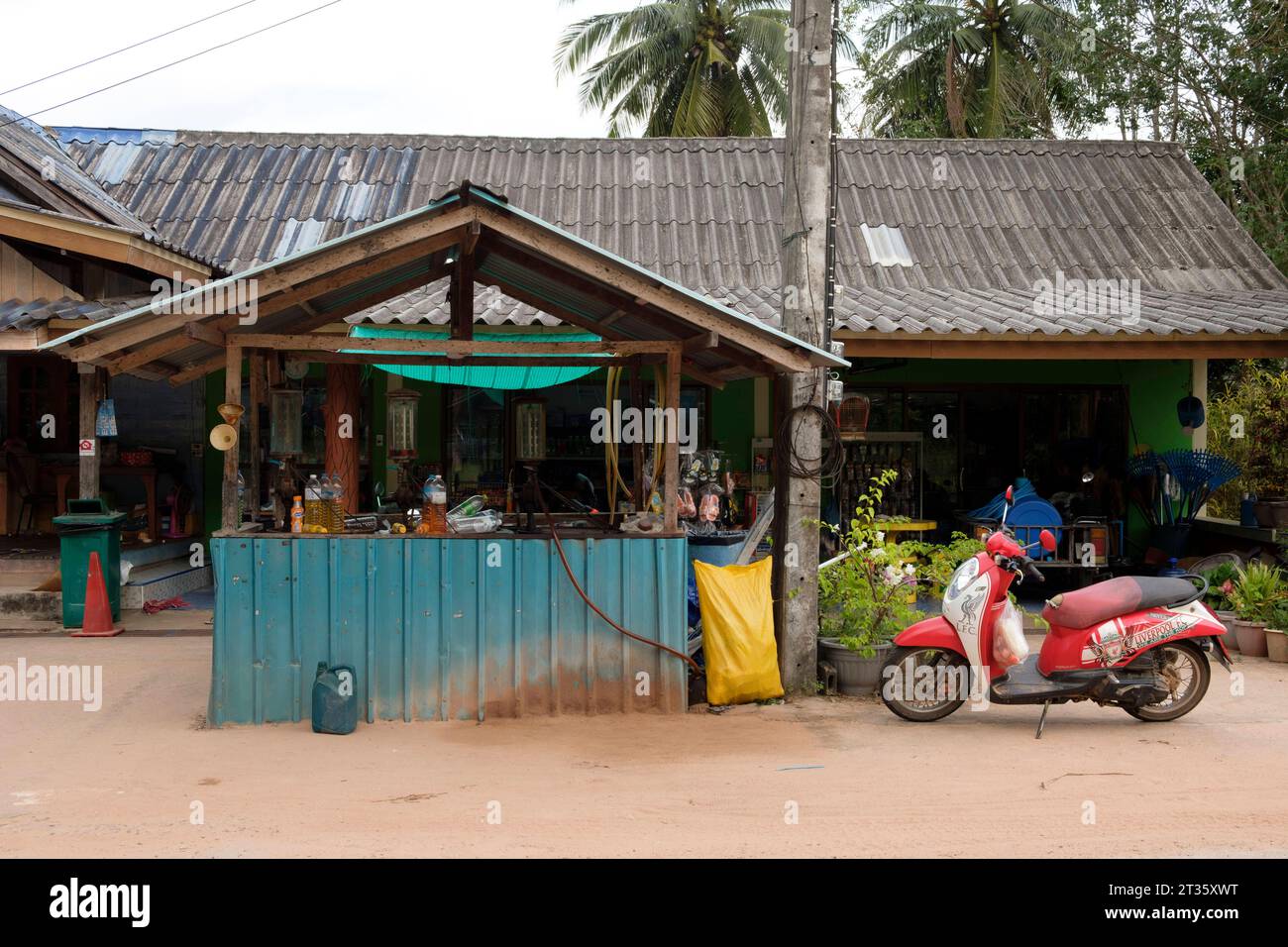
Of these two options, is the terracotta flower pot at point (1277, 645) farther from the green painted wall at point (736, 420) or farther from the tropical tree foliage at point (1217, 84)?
the tropical tree foliage at point (1217, 84)

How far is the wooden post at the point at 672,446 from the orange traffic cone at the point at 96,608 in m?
5.74

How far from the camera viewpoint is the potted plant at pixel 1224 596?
9.91 meters

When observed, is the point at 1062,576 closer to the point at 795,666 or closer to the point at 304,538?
the point at 795,666

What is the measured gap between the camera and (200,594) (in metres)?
12.3

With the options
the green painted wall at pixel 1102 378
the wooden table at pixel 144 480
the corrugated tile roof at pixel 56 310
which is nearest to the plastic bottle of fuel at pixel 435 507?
the corrugated tile roof at pixel 56 310

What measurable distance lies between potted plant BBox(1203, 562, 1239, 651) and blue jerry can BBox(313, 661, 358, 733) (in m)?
7.47

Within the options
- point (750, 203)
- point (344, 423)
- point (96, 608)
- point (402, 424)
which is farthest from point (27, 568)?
point (750, 203)

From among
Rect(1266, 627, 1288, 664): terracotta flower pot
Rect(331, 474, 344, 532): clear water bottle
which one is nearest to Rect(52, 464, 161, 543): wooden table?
Rect(331, 474, 344, 532): clear water bottle

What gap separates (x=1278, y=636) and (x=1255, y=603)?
1.55 feet

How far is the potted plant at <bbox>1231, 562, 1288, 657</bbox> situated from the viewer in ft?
31.7

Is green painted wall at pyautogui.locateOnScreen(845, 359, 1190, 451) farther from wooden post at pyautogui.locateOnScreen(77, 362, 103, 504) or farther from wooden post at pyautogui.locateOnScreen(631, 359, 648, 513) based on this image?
wooden post at pyautogui.locateOnScreen(77, 362, 103, 504)

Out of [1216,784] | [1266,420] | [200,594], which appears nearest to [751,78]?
[1266,420]

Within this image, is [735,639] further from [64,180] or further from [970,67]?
[970,67]

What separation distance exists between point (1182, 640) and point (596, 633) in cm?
373
